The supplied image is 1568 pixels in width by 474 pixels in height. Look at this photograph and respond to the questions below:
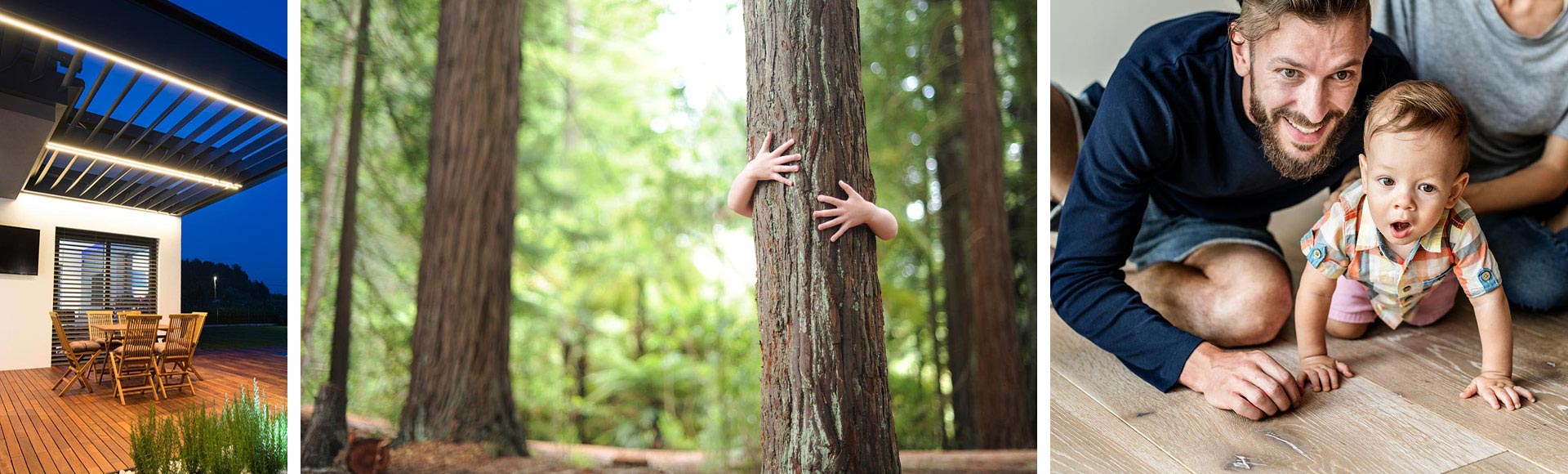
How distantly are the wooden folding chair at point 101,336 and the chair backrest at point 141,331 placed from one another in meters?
0.03

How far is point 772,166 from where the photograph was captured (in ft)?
6.64

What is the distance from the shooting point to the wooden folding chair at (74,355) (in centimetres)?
267

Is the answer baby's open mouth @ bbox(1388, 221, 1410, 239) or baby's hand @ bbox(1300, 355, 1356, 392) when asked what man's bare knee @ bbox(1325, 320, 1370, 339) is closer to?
baby's hand @ bbox(1300, 355, 1356, 392)

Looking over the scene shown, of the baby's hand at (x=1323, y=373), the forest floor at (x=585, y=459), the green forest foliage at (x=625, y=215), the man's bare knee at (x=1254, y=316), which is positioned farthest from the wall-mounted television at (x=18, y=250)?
the baby's hand at (x=1323, y=373)

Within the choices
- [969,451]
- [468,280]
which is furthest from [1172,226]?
[468,280]

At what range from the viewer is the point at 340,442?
9.51ft

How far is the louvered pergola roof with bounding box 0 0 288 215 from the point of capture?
267 centimetres

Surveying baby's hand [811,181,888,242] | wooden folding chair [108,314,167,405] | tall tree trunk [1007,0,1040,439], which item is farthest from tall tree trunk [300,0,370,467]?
tall tree trunk [1007,0,1040,439]

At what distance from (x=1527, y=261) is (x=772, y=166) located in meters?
1.76

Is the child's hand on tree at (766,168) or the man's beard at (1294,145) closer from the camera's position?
the man's beard at (1294,145)

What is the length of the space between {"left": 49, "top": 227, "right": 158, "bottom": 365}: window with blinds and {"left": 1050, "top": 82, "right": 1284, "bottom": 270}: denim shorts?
10.6ft

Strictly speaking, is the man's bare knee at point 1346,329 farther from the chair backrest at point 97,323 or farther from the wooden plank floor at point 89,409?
the chair backrest at point 97,323

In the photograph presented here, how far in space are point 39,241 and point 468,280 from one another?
1.40 meters

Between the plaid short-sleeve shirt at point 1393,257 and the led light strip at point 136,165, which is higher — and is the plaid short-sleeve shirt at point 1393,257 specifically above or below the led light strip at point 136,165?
below
